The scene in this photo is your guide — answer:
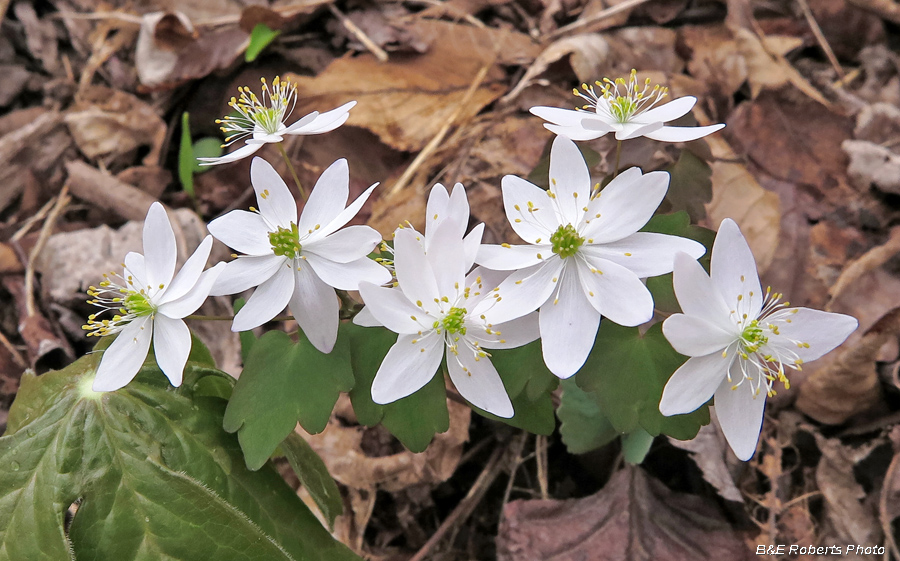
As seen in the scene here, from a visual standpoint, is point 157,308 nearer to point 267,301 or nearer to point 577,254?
point 267,301

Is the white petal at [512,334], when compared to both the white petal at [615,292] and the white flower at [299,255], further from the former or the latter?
the white flower at [299,255]

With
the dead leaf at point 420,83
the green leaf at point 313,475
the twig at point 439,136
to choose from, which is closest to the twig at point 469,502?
the green leaf at point 313,475

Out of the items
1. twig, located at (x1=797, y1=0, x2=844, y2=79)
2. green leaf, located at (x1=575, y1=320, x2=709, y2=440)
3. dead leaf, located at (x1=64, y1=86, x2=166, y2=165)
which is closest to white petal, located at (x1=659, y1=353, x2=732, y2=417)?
green leaf, located at (x1=575, y1=320, x2=709, y2=440)

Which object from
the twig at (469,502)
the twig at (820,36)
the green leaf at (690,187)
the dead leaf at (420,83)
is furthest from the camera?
the twig at (820,36)

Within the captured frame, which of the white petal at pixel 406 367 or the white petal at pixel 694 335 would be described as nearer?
the white petal at pixel 694 335

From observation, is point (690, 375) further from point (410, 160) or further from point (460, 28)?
point (460, 28)

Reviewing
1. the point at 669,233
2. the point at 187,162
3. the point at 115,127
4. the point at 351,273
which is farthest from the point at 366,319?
the point at 115,127

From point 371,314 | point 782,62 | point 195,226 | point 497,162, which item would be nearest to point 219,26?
point 195,226

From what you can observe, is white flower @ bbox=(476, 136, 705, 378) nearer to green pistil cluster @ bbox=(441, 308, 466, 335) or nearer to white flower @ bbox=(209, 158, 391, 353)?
green pistil cluster @ bbox=(441, 308, 466, 335)
